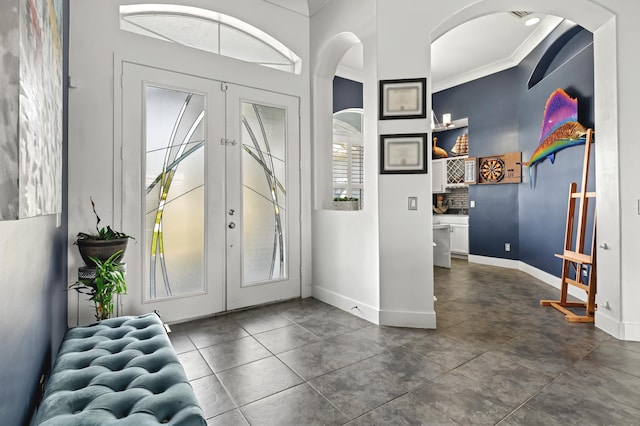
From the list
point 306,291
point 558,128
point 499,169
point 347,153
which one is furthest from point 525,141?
point 306,291

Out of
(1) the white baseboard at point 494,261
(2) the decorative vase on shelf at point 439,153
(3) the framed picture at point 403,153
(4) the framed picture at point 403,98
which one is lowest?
(1) the white baseboard at point 494,261

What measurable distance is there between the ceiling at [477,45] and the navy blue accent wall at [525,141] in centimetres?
16

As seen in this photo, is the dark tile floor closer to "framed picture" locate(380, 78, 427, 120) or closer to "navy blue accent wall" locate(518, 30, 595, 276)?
"navy blue accent wall" locate(518, 30, 595, 276)

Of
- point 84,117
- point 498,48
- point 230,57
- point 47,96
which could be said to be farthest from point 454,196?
point 47,96

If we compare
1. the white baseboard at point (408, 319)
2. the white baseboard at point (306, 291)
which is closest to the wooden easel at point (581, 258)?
the white baseboard at point (408, 319)

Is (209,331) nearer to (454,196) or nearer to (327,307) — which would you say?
(327,307)

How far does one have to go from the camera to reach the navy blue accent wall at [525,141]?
3971 mm

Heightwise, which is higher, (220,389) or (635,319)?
(635,319)

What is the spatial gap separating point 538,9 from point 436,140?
4.66 meters

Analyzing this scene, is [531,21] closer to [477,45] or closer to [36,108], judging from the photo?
[477,45]

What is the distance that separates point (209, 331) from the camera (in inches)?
117

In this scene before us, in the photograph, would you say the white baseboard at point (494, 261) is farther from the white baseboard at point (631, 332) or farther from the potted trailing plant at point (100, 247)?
the potted trailing plant at point (100, 247)

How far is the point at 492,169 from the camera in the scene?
5.78 meters

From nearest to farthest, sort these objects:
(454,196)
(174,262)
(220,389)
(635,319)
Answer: (220,389) < (635,319) < (174,262) < (454,196)
